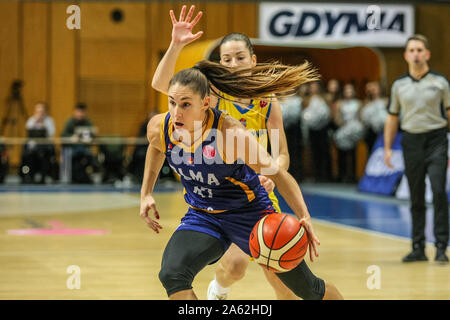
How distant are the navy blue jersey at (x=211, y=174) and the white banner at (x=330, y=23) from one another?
46.0 ft

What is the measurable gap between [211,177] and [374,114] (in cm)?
1192

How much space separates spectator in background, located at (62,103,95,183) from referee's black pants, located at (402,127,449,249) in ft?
32.3

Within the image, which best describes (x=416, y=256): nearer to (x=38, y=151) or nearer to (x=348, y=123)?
(x=348, y=123)

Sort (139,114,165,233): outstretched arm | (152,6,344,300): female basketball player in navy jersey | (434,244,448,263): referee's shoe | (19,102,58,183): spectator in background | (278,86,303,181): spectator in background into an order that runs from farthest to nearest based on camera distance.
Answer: (19,102,58,183): spectator in background → (278,86,303,181): spectator in background → (434,244,448,263): referee's shoe → (152,6,344,300): female basketball player in navy jersey → (139,114,165,233): outstretched arm

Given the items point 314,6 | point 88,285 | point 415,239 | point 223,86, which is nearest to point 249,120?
point 223,86

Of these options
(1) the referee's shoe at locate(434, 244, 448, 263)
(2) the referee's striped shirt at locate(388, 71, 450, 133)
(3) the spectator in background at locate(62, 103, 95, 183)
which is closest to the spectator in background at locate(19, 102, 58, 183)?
(3) the spectator in background at locate(62, 103, 95, 183)

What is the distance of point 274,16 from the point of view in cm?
1925

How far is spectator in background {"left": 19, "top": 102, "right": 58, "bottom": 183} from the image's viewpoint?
1670 centimetres

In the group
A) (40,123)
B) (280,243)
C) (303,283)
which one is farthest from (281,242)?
(40,123)

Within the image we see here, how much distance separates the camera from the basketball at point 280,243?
4199 millimetres

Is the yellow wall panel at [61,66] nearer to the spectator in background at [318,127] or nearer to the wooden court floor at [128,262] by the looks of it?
the spectator in background at [318,127]

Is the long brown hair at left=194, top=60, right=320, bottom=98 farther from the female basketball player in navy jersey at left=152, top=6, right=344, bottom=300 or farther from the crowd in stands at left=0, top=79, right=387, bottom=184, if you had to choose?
the crowd in stands at left=0, top=79, right=387, bottom=184

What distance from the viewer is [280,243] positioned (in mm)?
4191
